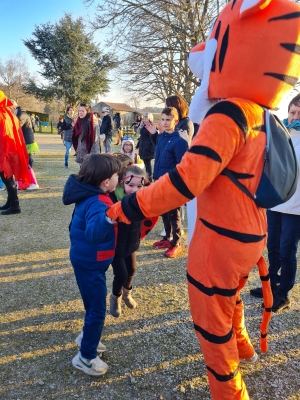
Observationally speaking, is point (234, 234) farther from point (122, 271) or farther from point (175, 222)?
point (175, 222)

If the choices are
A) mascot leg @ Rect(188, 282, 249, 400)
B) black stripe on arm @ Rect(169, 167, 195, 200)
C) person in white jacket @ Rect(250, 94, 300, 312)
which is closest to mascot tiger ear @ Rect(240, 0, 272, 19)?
black stripe on arm @ Rect(169, 167, 195, 200)

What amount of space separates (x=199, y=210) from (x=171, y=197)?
227 mm

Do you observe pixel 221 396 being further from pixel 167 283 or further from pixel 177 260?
pixel 177 260

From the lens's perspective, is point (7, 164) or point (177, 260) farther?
point (7, 164)

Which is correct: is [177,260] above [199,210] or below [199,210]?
below

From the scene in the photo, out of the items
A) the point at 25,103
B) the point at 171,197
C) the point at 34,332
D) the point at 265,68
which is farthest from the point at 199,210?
the point at 25,103

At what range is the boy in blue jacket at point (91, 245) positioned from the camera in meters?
1.81

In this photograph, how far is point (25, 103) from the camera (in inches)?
1636

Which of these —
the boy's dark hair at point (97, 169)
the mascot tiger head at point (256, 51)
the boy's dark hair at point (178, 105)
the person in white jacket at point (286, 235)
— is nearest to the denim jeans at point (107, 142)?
the boy's dark hair at point (178, 105)

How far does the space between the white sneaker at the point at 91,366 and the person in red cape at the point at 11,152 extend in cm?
360

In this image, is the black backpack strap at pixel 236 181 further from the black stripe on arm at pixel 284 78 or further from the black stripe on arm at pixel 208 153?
the black stripe on arm at pixel 284 78

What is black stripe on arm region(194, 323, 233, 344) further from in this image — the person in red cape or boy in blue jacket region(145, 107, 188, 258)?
the person in red cape

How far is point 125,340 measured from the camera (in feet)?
7.59

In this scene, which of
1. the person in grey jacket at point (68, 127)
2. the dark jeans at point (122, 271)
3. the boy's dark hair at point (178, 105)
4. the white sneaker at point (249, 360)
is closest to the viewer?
the white sneaker at point (249, 360)
